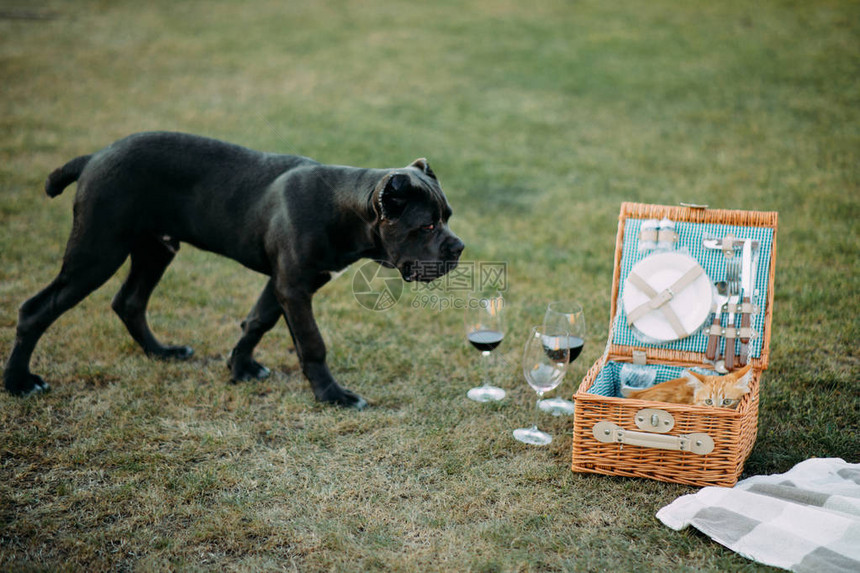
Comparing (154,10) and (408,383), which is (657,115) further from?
(154,10)

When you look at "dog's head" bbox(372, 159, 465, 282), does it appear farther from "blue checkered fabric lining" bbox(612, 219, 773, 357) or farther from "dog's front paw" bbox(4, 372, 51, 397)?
"dog's front paw" bbox(4, 372, 51, 397)

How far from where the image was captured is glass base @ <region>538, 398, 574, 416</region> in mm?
4328

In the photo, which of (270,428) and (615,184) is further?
(615,184)

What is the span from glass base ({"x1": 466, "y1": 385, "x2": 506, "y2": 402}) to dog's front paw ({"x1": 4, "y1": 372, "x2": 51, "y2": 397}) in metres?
2.64

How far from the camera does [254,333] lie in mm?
4613

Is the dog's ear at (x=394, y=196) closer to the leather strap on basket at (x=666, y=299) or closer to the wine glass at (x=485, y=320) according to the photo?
the wine glass at (x=485, y=320)

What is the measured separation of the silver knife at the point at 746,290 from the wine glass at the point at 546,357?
1007mm

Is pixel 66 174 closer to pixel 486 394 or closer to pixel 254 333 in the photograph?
pixel 254 333

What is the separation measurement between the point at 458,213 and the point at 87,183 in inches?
182

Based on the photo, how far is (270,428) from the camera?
416cm

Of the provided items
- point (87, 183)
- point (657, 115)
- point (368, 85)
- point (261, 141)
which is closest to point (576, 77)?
point (657, 115)

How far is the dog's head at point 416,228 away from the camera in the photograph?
3.80m

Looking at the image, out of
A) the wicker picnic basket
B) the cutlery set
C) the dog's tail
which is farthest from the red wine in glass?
the dog's tail

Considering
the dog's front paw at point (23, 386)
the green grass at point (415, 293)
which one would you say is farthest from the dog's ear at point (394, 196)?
the dog's front paw at point (23, 386)
